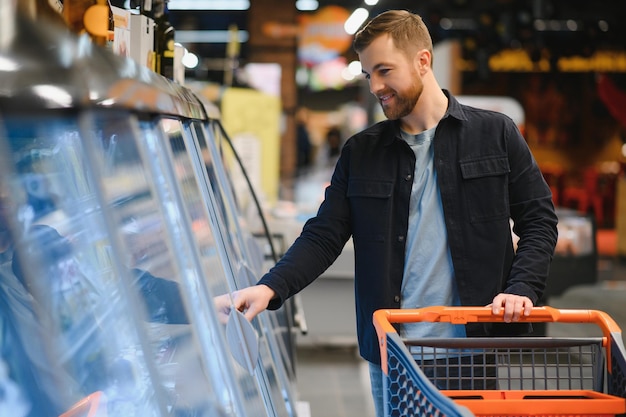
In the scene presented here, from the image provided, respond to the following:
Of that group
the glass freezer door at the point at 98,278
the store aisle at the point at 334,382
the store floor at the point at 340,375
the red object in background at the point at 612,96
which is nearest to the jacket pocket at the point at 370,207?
the glass freezer door at the point at 98,278

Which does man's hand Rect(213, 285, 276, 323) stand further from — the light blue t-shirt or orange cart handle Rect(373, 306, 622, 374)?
the light blue t-shirt

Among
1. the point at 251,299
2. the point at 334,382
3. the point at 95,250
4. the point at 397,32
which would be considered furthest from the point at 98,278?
the point at 334,382

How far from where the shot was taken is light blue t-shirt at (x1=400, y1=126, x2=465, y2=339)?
2402 millimetres

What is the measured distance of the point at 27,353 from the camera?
125cm

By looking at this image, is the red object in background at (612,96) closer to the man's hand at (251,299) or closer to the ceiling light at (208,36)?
the ceiling light at (208,36)

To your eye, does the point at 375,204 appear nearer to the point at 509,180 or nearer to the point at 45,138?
the point at 509,180

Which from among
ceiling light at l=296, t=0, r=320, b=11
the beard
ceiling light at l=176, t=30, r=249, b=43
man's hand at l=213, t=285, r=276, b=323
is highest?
ceiling light at l=176, t=30, r=249, b=43

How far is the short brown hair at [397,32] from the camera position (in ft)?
7.73

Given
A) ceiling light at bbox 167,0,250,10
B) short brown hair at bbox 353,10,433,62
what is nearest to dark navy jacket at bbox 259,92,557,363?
short brown hair at bbox 353,10,433,62

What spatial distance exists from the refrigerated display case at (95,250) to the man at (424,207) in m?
0.71

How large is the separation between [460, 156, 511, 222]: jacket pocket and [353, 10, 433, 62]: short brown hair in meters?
0.34

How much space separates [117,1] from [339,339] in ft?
15.1

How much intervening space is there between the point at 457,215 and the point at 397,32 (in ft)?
1.65

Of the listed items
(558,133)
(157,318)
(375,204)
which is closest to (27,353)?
(157,318)
